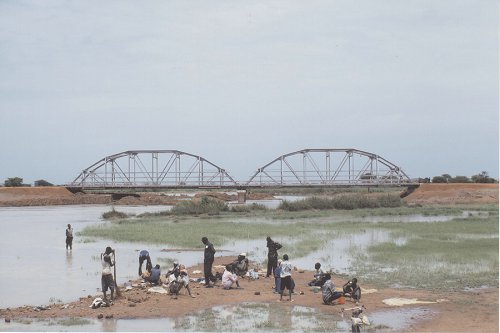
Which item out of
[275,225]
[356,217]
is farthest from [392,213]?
[275,225]

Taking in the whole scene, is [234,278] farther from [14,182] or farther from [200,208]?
[14,182]

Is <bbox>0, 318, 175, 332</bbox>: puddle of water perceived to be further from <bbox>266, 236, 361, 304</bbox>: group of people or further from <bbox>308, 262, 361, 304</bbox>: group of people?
<bbox>308, 262, 361, 304</bbox>: group of people

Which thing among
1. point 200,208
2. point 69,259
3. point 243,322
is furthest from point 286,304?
point 200,208

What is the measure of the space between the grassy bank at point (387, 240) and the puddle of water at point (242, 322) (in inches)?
155

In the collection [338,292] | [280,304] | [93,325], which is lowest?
[93,325]

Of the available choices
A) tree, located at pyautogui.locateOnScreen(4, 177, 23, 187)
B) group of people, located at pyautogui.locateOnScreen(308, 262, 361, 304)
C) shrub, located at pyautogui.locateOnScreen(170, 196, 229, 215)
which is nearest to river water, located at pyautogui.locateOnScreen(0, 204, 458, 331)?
group of people, located at pyautogui.locateOnScreen(308, 262, 361, 304)

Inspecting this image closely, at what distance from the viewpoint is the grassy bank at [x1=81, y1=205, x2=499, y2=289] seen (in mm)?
20953

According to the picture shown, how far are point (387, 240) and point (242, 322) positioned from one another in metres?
18.3

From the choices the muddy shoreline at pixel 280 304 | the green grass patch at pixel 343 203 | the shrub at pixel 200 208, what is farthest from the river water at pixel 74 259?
the green grass patch at pixel 343 203

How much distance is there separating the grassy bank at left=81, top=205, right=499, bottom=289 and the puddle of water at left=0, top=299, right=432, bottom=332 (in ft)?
12.9

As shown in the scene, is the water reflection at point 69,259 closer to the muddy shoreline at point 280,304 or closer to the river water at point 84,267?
the river water at point 84,267

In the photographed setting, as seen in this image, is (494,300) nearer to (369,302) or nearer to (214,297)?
(369,302)

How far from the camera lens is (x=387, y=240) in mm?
32062

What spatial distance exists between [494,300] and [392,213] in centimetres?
3899
